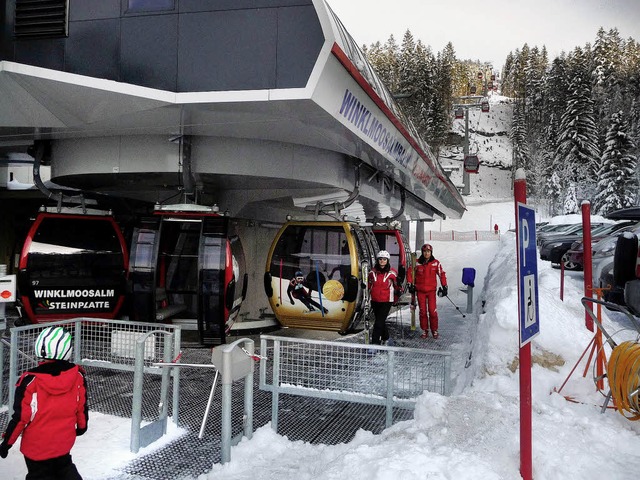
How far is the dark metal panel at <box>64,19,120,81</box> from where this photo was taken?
6.20 meters

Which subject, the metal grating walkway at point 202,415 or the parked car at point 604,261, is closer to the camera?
the metal grating walkway at point 202,415

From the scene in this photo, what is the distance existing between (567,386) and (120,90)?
542 cm

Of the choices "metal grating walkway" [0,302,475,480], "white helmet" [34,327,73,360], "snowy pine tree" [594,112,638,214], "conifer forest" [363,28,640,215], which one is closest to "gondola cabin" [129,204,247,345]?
"metal grating walkway" [0,302,475,480]

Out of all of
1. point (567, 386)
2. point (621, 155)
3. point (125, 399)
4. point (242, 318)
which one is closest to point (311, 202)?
point (242, 318)

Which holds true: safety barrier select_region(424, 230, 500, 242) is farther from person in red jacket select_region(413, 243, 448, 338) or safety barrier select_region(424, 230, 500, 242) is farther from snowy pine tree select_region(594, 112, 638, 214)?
person in red jacket select_region(413, 243, 448, 338)

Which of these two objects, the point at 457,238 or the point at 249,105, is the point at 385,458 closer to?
the point at 249,105

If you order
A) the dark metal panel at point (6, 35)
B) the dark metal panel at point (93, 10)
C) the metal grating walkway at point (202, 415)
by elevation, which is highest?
the dark metal panel at point (93, 10)

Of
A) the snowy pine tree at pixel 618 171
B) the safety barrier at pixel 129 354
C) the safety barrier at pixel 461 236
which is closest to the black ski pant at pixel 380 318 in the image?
the safety barrier at pixel 129 354

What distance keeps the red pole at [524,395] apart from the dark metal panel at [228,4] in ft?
11.8

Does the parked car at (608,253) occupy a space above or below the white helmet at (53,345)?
above

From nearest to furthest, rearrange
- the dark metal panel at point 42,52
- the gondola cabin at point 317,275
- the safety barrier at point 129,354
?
the safety barrier at point 129,354 → the dark metal panel at point 42,52 → the gondola cabin at point 317,275

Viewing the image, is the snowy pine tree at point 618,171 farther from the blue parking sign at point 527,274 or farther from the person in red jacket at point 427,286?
the blue parking sign at point 527,274

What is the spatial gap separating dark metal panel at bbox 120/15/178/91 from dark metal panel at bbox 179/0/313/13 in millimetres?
203

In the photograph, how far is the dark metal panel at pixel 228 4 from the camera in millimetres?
5608
